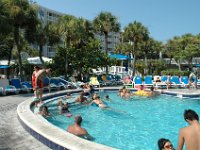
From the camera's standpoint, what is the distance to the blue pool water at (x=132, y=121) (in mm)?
9445

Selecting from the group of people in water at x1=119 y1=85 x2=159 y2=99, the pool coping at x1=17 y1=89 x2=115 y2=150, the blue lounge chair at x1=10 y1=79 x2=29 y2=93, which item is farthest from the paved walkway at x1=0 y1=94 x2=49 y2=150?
the group of people in water at x1=119 y1=85 x2=159 y2=99

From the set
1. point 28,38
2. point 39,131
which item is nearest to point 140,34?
point 28,38

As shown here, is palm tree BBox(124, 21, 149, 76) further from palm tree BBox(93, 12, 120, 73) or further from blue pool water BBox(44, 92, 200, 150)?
blue pool water BBox(44, 92, 200, 150)

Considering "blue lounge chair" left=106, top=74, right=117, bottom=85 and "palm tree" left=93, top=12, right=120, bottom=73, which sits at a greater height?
"palm tree" left=93, top=12, right=120, bottom=73

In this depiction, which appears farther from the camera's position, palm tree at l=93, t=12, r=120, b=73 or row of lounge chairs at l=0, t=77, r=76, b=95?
palm tree at l=93, t=12, r=120, b=73

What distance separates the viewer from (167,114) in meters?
14.5

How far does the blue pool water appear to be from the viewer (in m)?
9.45

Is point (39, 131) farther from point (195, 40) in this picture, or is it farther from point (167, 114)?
point (195, 40)

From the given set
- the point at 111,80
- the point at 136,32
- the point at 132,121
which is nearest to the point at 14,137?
the point at 132,121

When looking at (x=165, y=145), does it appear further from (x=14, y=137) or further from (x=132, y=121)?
(x=132, y=121)

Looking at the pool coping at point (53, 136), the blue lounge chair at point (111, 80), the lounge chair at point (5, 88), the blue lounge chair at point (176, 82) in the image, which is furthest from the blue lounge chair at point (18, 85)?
the blue lounge chair at point (176, 82)

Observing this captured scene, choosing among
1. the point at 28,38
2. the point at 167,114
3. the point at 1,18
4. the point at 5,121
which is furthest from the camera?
the point at 28,38

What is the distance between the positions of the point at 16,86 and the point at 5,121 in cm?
973

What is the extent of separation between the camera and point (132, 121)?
41.3 ft
